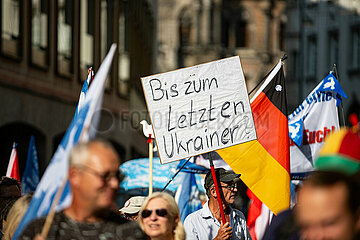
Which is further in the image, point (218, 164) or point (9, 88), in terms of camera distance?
point (9, 88)

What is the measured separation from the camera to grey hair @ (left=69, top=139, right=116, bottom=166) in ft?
12.1

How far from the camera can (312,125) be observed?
1011 cm

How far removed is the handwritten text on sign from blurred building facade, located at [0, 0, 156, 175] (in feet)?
29.6

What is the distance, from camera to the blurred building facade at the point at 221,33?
64.3m

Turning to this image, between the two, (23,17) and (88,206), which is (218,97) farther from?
(23,17)

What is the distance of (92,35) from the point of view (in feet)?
78.5

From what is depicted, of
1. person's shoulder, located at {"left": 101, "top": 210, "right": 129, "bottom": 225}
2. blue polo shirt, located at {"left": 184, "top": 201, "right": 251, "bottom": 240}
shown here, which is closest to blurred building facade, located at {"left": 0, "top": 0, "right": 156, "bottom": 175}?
blue polo shirt, located at {"left": 184, "top": 201, "right": 251, "bottom": 240}

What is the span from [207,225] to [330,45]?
114 feet

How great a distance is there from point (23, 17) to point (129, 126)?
13757mm

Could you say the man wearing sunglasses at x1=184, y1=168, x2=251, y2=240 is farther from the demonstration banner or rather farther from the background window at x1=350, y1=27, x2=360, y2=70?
the background window at x1=350, y1=27, x2=360, y2=70

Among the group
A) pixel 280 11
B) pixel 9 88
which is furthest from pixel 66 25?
pixel 280 11

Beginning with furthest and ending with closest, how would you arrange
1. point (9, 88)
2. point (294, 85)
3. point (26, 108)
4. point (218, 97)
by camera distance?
point (294, 85) < point (26, 108) < point (9, 88) < point (218, 97)

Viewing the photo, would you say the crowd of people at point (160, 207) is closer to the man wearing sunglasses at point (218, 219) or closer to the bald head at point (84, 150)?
the bald head at point (84, 150)

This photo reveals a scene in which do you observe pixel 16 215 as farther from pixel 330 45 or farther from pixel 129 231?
pixel 330 45
